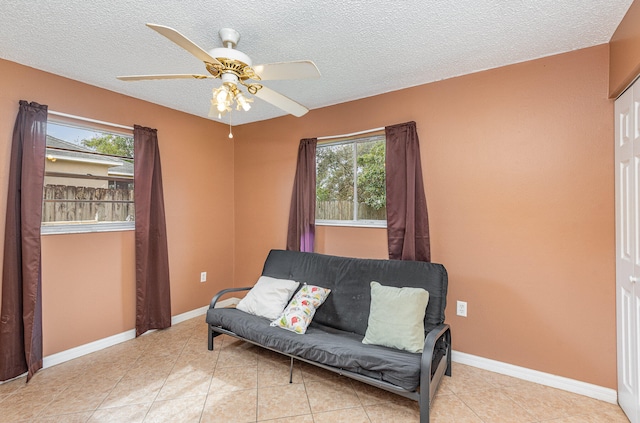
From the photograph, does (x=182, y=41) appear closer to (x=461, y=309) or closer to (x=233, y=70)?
(x=233, y=70)

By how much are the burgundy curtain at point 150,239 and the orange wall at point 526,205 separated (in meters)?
2.30

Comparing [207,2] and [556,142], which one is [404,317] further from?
[207,2]

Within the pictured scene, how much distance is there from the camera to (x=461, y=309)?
2.58 meters

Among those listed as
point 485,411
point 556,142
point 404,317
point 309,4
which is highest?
point 309,4

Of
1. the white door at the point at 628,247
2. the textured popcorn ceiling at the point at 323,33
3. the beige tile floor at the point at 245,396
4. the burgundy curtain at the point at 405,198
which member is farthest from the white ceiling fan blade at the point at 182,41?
the white door at the point at 628,247

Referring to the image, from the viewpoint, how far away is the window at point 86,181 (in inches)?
102

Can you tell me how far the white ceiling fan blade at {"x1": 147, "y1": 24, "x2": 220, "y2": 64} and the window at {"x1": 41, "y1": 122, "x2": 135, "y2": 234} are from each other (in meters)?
1.98

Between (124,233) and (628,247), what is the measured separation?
4.08m

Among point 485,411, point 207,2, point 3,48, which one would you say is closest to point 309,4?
point 207,2

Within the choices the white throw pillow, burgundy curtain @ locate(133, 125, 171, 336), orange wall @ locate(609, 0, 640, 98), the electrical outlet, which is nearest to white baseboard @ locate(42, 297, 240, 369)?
burgundy curtain @ locate(133, 125, 171, 336)

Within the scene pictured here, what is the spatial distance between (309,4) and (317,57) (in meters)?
0.60

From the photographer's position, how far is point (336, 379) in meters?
2.35

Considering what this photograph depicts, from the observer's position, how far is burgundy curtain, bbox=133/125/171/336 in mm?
3061

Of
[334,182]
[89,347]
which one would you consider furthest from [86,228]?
[334,182]
